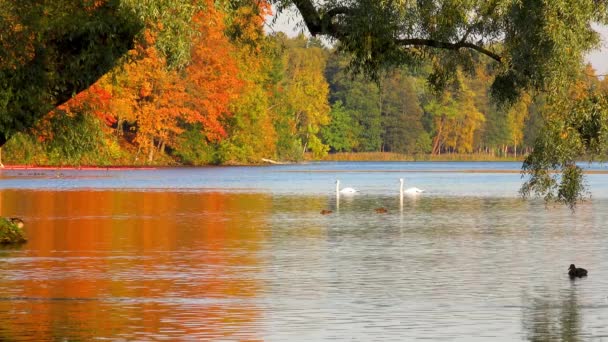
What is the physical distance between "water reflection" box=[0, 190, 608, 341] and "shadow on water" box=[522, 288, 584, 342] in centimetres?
3

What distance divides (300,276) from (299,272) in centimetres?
98

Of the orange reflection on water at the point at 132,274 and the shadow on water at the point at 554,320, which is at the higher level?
the shadow on water at the point at 554,320

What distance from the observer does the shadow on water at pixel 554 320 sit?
19766 millimetres

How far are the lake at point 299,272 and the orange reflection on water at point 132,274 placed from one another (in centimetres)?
4

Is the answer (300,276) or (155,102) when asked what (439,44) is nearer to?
(300,276)

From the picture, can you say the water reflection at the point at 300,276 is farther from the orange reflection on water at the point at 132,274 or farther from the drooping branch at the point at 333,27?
the drooping branch at the point at 333,27

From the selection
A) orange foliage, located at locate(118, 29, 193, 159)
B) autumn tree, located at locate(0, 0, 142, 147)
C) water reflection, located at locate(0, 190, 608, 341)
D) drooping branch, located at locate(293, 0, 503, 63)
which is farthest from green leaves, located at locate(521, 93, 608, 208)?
orange foliage, located at locate(118, 29, 193, 159)

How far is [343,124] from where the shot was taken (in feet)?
618

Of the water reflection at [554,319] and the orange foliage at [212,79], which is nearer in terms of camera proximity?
the water reflection at [554,319]

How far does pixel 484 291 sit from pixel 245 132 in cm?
10481

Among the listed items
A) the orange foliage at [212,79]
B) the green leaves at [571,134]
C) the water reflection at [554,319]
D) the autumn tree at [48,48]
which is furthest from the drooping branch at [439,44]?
the orange foliage at [212,79]

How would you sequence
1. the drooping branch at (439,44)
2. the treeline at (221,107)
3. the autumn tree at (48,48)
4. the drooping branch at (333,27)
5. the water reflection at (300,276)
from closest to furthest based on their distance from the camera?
1. the water reflection at (300,276)
2. the autumn tree at (48,48)
3. the drooping branch at (333,27)
4. the drooping branch at (439,44)
5. the treeline at (221,107)

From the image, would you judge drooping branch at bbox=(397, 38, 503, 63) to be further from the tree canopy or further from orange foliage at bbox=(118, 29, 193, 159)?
orange foliage at bbox=(118, 29, 193, 159)

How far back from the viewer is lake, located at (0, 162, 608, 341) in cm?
2077
